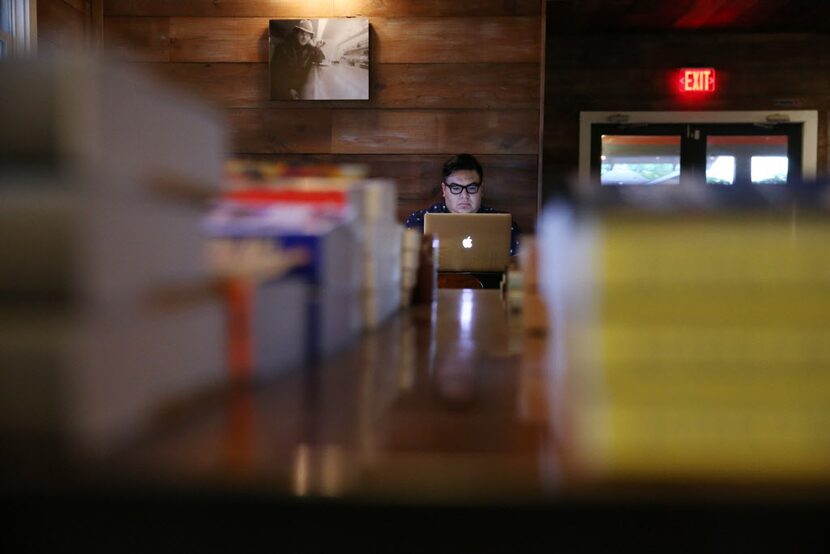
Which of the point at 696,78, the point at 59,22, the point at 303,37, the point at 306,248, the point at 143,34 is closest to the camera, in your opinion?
the point at 306,248

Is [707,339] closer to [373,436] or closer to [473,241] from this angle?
[373,436]

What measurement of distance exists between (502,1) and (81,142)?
4264 millimetres

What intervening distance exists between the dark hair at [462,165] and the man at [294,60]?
3.06ft

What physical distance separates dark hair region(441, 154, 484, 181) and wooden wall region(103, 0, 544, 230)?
8cm

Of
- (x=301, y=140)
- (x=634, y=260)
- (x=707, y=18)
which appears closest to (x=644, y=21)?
(x=707, y=18)

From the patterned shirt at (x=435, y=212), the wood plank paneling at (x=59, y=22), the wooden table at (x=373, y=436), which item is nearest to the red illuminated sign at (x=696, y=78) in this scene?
the patterned shirt at (x=435, y=212)

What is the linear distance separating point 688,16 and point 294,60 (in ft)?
8.61

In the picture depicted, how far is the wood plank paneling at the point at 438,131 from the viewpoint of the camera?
438cm

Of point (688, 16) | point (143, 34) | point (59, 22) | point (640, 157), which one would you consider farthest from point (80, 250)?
point (640, 157)

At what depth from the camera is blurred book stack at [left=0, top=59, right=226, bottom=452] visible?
36 centimetres

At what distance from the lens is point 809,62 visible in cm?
546

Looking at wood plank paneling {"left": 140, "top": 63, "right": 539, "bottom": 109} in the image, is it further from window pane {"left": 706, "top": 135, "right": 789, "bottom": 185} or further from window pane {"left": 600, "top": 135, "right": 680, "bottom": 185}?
window pane {"left": 706, "top": 135, "right": 789, "bottom": 185}

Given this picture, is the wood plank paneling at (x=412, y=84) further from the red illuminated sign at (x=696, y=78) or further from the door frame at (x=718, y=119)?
the red illuminated sign at (x=696, y=78)

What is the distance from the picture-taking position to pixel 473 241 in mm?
2863
